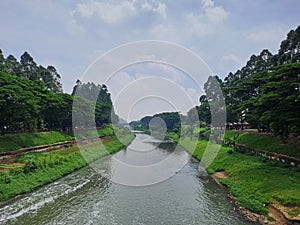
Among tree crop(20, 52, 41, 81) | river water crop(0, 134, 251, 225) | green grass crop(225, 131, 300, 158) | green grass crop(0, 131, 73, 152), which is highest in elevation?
tree crop(20, 52, 41, 81)

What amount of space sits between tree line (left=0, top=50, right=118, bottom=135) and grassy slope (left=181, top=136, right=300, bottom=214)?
21.8 m

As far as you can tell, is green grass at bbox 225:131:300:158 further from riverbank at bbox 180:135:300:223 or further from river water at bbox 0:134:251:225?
river water at bbox 0:134:251:225

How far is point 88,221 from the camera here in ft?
40.6

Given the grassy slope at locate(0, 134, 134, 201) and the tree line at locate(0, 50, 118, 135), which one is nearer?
the grassy slope at locate(0, 134, 134, 201)

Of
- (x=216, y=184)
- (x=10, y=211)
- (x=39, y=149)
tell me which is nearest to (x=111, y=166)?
(x=39, y=149)

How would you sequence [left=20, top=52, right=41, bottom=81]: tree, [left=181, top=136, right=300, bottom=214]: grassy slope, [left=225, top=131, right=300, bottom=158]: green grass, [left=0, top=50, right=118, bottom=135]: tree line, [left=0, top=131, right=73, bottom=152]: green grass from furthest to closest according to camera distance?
[left=20, top=52, right=41, bottom=81]: tree → [left=0, top=50, right=118, bottom=135]: tree line → [left=0, top=131, right=73, bottom=152]: green grass → [left=225, top=131, right=300, bottom=158]: green grass → [left=181, top=136, right=300, bottom=214]: grassy slope

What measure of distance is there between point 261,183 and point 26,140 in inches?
1030

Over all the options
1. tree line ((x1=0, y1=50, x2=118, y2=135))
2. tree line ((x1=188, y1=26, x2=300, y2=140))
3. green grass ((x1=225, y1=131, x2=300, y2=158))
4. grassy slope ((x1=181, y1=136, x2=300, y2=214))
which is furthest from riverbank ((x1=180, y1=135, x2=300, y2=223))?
tree line ((x1=0, y1=50, x2=118, y2=135))

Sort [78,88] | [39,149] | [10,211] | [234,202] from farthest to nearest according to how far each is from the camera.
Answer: [78,88]
[39,149]
[234,202]
[10,211]

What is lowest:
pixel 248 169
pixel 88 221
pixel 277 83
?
pixel 88 221

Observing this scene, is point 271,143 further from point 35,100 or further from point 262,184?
point 35,100

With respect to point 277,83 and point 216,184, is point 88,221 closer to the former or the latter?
point 216,184

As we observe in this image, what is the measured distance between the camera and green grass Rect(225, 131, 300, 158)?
21.0m

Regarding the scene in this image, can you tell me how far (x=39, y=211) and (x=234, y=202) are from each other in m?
11.1
